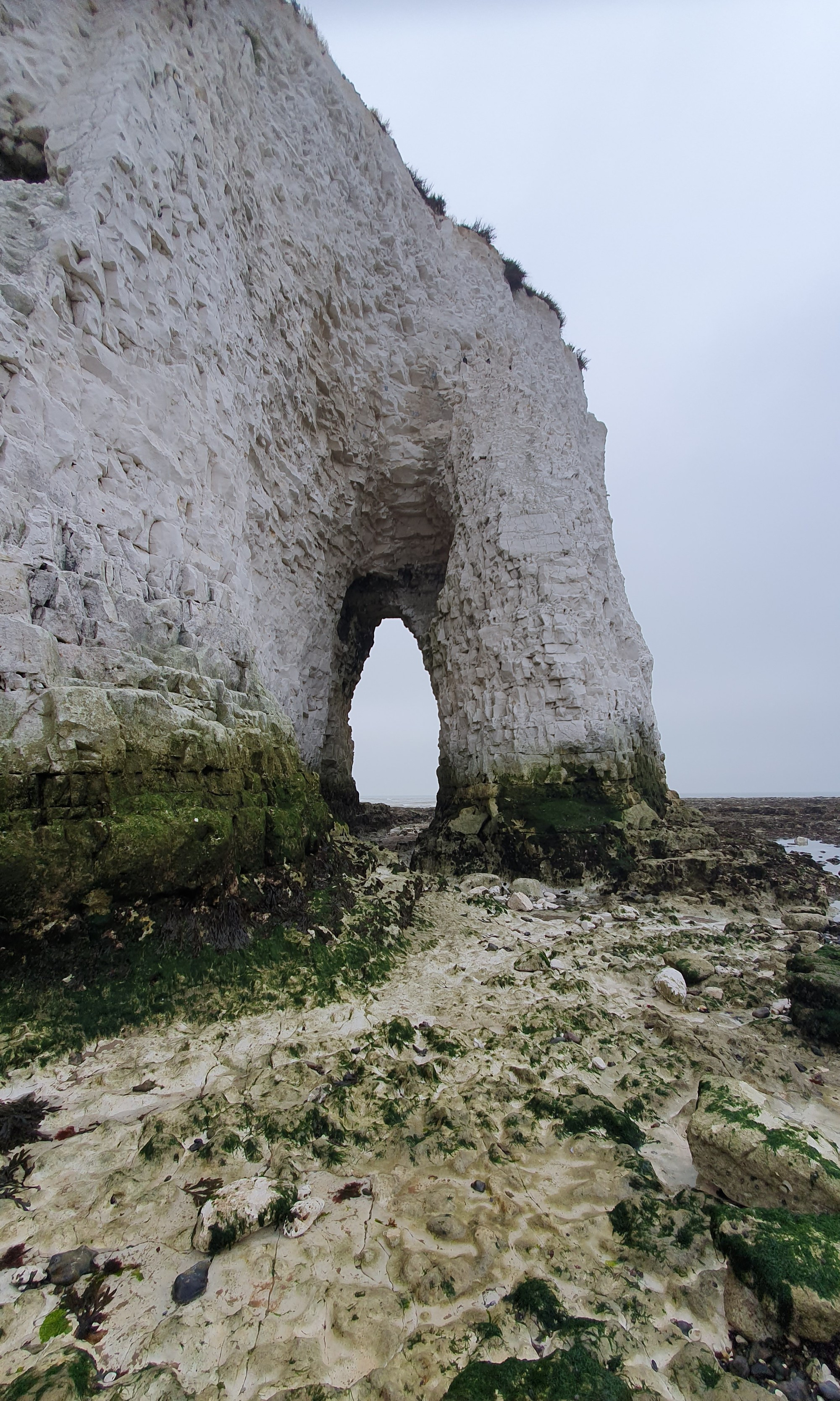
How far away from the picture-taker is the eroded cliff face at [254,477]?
4.94 m

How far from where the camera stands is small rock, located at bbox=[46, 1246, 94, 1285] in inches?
78.2

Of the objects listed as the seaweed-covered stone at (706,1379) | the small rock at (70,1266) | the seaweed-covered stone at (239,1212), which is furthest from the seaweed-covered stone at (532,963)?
the small rock at (70,1266)

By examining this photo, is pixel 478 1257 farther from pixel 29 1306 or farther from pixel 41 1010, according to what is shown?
pixel 41 1010

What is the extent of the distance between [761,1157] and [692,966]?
304cm

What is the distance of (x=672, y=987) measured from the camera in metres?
4.82

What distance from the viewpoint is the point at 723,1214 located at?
232 cm

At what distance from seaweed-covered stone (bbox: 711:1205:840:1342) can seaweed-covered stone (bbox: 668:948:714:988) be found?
3056 mm

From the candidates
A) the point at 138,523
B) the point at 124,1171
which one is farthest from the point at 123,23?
the point at 124,1171

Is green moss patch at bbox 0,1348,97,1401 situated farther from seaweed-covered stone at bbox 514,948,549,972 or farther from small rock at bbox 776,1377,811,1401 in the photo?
seaweed-covered stone at bbox 514,948,549,972

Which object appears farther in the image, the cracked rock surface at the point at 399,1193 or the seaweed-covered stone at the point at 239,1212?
the seaweed-covered stone at the point at 239,1212

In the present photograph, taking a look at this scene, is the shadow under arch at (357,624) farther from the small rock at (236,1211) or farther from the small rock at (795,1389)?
the small rock at (795,1389)

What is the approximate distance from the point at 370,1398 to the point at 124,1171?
1527mm

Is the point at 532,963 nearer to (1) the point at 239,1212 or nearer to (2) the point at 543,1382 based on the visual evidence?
(1) the point at 239,1212

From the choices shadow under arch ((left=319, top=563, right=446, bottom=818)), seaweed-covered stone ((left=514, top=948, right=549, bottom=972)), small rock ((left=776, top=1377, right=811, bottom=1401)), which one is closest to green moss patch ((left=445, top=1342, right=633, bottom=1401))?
small rock ((left=776, top=1377, right=811, bottom=1401))
